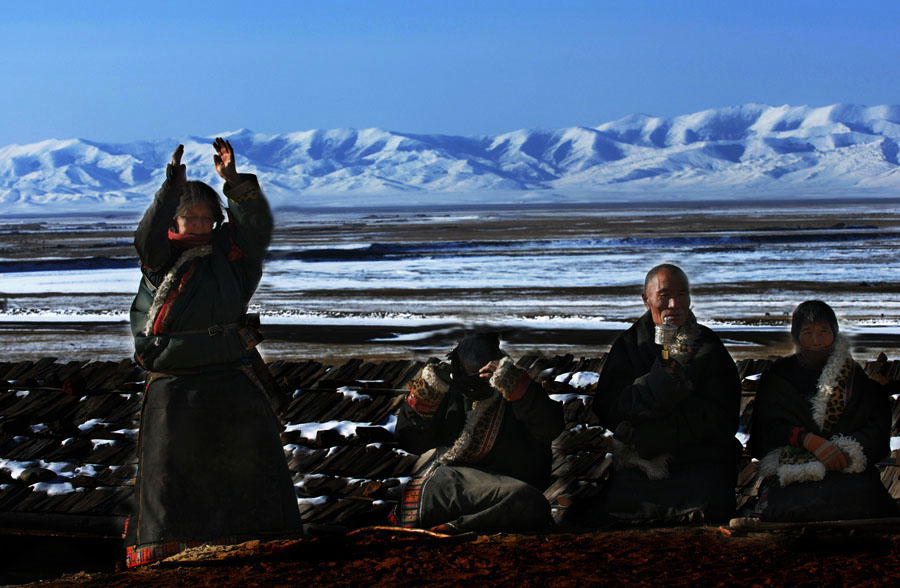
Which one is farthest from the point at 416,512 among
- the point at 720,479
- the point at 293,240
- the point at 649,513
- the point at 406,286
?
the point at 293,240

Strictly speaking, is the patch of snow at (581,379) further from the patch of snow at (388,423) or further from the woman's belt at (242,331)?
the woman's belt at (242,331)

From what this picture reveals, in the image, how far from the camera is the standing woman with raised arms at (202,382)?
427 cm

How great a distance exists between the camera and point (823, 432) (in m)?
4.39

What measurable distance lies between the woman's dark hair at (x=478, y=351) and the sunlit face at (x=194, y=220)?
1.16 m

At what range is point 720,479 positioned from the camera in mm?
4582

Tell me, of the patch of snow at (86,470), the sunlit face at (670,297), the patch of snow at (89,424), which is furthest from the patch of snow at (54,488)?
the sunlit face at (670,297)

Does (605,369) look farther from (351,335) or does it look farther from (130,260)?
(130,260)

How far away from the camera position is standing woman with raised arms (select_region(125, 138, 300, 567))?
14.0 ft

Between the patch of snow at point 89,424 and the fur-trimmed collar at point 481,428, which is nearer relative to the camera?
the fur-trimmed collar at point 481,428

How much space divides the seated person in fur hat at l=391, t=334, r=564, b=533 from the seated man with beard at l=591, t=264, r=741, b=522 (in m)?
0.31

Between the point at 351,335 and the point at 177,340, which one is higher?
the point at 177,340

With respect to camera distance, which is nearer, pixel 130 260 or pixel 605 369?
pixel 605 369

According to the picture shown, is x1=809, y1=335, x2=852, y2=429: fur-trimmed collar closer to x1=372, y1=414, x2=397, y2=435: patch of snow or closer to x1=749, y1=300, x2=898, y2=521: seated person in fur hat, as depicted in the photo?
x1=749, y1=300, x2=898, y2=521: seated person in fur hat

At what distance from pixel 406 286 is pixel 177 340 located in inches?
771
